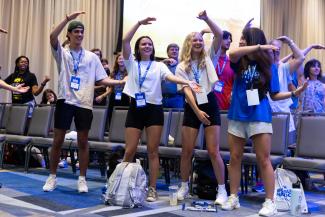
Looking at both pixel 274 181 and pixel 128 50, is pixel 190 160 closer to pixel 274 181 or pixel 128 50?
pixel 274 181

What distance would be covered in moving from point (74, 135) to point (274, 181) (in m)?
3.01

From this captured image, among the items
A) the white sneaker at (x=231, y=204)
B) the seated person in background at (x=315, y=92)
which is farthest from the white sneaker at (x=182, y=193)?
the seated person in background at (x=315, y=92)

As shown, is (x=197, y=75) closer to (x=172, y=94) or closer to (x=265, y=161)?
(x=265, y=161)

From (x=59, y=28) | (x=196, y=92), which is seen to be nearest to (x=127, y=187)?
(x=196, y=92)

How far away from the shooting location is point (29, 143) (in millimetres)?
5414

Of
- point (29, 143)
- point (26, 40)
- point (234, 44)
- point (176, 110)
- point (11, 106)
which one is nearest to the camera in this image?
point (176, 110)

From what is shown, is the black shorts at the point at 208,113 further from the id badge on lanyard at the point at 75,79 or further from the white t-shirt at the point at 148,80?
the id badge on lanyard at the point at 75,79

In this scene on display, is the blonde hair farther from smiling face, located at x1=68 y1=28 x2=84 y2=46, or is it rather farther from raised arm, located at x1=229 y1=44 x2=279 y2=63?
smiling face, located at x1=68 y1=28 x2=84 y2=46

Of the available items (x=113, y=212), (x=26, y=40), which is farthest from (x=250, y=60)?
(x=26, y=40)

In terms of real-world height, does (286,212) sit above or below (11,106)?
below

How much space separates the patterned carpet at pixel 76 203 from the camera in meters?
3.17

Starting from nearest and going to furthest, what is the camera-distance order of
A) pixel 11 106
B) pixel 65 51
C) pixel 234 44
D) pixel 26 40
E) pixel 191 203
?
pixel 191 203 < pixel 65 51 < pixel 11 106 < pixel 26 40 < pixel 234 44

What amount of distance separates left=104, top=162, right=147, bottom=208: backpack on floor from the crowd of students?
0.62ft

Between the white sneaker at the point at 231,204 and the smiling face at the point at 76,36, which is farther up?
the smiling face at the point at 76,36
